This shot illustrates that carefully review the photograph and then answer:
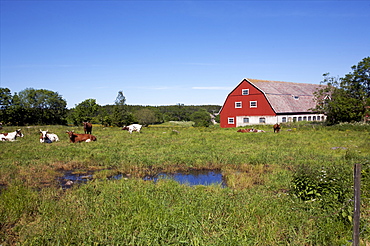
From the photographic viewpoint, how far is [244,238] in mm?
5516

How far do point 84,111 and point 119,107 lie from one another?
56.3 feet

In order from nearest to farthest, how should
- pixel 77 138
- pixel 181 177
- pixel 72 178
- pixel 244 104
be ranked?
pixel 72 178
pixel 181 177
pixel 77 138
pixel 244 104

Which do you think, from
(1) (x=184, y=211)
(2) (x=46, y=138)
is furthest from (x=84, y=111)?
(1) (x=184, y=211)

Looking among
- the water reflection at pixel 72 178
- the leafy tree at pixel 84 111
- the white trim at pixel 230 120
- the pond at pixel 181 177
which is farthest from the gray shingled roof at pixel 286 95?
the leafy tree at pixel 84 111

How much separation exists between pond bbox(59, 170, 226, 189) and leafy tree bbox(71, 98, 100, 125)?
7828 centimetres

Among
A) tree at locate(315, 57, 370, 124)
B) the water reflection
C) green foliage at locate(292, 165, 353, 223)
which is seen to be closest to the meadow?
green foliage at locate(292, 165, 353, 223)

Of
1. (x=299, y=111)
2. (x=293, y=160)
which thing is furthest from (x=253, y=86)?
(x=293, y=160)

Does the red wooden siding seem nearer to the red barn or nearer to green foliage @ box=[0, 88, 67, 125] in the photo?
the red barn

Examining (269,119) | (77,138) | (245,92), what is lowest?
(77,138)

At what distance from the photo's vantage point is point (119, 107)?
7862 centimetres

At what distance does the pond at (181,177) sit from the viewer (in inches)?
409

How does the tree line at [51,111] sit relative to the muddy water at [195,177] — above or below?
above

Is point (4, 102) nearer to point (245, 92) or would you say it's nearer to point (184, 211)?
point (245, 92)

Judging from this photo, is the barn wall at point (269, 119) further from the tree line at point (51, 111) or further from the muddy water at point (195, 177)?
the muddy water at point (195, 177)
